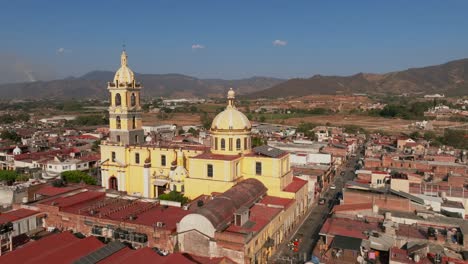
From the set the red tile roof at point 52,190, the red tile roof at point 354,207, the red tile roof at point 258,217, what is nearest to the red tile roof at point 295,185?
the red tile roof at point 354,207

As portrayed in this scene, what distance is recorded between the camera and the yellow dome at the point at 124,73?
4078 centimetres

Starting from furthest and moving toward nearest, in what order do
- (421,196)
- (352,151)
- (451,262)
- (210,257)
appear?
(352,151) → (421,196) → (210,257) → (451,262)

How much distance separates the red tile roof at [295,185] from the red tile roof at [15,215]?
21.0 m

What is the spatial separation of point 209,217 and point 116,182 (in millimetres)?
20216

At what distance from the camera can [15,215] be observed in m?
27.7

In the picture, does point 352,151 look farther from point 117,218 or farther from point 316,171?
point 117,218

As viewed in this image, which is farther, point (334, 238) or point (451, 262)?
point (334, 238)

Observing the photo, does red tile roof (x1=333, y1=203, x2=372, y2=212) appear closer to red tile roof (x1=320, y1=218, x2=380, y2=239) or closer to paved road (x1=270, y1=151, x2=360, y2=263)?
red tile roof (x1=320, y1=218, x2=380, y2=239)

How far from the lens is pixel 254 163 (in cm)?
3506

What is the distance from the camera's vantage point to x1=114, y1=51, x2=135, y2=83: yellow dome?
40781mm

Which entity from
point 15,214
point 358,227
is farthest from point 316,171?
point 15,214

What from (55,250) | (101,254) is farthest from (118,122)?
(101,254)

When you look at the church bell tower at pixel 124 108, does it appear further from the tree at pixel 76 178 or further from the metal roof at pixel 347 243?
the metal roof at pixel 347 243

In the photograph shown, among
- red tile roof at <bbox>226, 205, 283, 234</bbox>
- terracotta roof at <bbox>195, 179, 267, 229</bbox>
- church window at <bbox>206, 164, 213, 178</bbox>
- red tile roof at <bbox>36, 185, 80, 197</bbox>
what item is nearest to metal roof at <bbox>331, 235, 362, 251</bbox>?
red tile roof at <bbox>226, 205, 283, 234</bbox>
